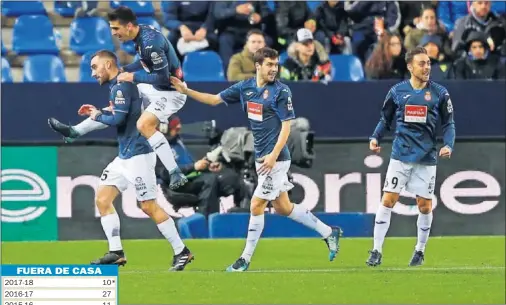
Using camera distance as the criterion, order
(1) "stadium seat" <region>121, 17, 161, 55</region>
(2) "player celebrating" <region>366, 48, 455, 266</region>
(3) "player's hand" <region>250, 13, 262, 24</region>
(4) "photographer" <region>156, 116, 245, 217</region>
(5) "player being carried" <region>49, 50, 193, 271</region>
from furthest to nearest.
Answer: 1. (1) "stadium seat" <region>121, 17, 161, 55</region>
2. (3) "player's hand" <region>250, 13, 262, 24</region>
3. (4) "photographer" <region>156, 116, 245, 217</region>
4. (2) "player celebrating" <region>366, 48, 455, 266</region>
5. (5) "player being carried" <region>49, 50, 193, 271</region>

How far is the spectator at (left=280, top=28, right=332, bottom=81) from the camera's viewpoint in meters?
17.3

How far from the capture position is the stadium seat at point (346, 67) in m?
18.1

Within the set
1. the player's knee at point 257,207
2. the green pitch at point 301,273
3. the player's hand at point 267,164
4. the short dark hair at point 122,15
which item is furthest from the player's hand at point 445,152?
the short dark hair at point 122,15

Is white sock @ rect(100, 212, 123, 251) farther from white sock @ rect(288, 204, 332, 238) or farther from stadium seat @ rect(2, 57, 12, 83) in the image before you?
stadium seat @ rect(2, 57, 12, 83)

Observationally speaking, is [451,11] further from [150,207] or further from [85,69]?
[150,207]

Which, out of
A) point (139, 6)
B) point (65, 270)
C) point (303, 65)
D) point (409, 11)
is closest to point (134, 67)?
point (65, 270)

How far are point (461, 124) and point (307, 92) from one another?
1.78 meters

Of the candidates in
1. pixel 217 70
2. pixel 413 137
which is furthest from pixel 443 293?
pixel 217 70

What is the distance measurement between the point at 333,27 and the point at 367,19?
49 cm

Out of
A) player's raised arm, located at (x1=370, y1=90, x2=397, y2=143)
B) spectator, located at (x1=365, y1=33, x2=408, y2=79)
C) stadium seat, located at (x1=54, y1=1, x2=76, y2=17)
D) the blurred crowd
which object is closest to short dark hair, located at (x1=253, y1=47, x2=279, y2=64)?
player's raised arm, located at (x1=370, y1=90, x2=397, y2=143)

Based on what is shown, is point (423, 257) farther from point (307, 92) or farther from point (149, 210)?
point (307, 92)

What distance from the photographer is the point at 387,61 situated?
17562 millimetres

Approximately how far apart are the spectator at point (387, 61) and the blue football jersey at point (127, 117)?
5.44 m

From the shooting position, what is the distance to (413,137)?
12953 mm
